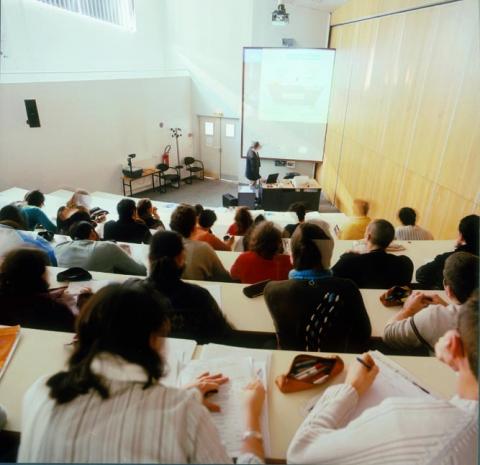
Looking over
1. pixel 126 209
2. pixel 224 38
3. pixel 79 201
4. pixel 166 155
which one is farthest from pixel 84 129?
pixel 126 209

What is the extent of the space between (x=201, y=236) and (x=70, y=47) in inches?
238

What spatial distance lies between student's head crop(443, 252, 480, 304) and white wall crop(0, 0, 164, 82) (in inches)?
263

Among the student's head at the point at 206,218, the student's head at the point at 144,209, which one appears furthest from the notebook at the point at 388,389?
the student's head at the point at 144,209

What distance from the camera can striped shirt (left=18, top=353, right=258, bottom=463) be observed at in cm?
64

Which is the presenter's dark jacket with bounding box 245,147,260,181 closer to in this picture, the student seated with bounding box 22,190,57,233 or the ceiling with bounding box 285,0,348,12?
the ceiling with bounding box 285,0,348,12

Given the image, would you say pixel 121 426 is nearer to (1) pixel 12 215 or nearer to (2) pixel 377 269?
(2) pixel 377 269

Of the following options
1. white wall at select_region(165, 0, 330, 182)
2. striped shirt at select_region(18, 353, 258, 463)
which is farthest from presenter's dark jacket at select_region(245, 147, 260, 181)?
striped shirt at select_region(18, 353, 258, 463)

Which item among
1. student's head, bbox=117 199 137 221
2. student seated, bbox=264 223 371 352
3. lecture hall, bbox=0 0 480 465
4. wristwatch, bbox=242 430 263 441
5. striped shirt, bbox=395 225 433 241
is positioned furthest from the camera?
striped shirt, bbox=395 225 433 241

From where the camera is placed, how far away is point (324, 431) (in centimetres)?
96

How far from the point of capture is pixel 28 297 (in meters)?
1.65

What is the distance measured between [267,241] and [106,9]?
303 inches

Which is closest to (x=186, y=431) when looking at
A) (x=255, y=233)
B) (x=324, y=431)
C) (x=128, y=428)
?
(x=128, y=428)

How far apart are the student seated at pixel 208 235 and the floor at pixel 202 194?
457cm

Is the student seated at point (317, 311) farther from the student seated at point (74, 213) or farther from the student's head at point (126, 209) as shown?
the student seated at point (74, 213)
